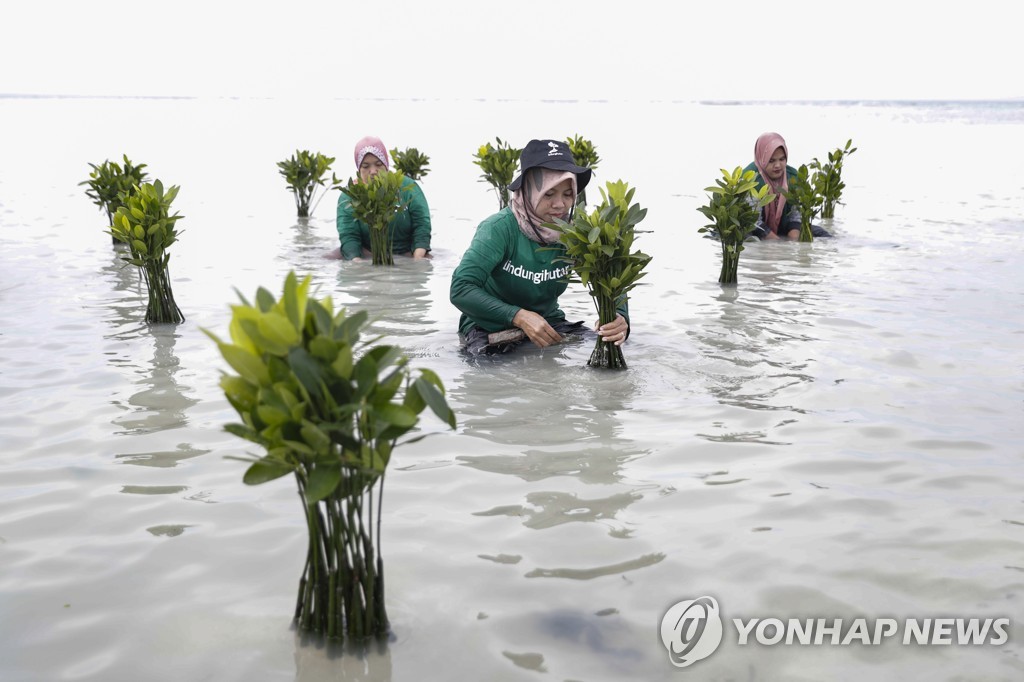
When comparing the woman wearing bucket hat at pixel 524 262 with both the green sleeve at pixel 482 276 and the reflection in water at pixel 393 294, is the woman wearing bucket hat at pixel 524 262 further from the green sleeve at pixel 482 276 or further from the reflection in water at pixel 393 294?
the reflection in water at pixel 393 294

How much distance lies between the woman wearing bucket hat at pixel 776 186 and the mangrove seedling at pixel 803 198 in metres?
0.13

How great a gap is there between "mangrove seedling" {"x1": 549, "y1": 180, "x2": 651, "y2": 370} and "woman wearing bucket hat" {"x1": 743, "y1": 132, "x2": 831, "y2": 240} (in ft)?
17.8

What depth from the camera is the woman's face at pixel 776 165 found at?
Answer: 973 cm

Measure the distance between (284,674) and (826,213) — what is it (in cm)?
1052

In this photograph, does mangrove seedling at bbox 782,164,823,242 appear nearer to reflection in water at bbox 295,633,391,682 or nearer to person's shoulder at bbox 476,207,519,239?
person's shoulder at bbox 476,207,519,239

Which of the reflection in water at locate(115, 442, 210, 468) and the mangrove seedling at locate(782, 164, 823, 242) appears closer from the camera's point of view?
the reflection in water at locate(115, 442, 210, 468)

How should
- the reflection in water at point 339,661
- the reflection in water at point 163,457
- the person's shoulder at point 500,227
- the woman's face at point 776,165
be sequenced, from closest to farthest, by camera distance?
the reflection in water at point 339,661 → the reflection in water at point 163,457 → the person's shoulder at point 500,227 → the woman's face at point 776,165

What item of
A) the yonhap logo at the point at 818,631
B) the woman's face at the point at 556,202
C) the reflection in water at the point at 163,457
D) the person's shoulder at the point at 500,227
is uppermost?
the woman's face at the point at 556,202

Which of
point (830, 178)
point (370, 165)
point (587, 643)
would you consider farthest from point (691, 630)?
point (830, 178)

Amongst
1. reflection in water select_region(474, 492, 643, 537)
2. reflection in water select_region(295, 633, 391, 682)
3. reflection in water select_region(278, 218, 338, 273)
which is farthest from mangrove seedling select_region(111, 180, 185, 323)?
reflection in water select_region(295, 633, 391, 682)

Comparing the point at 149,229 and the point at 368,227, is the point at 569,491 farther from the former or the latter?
the point at 368,227

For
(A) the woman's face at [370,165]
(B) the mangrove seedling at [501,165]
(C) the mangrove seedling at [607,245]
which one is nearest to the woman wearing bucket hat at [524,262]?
(C) the mangrove seedling at [607,245]

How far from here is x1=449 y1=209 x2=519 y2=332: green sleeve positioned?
16.4 feet

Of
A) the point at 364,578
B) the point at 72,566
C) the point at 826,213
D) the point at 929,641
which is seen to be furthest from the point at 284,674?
the point at 826,213
